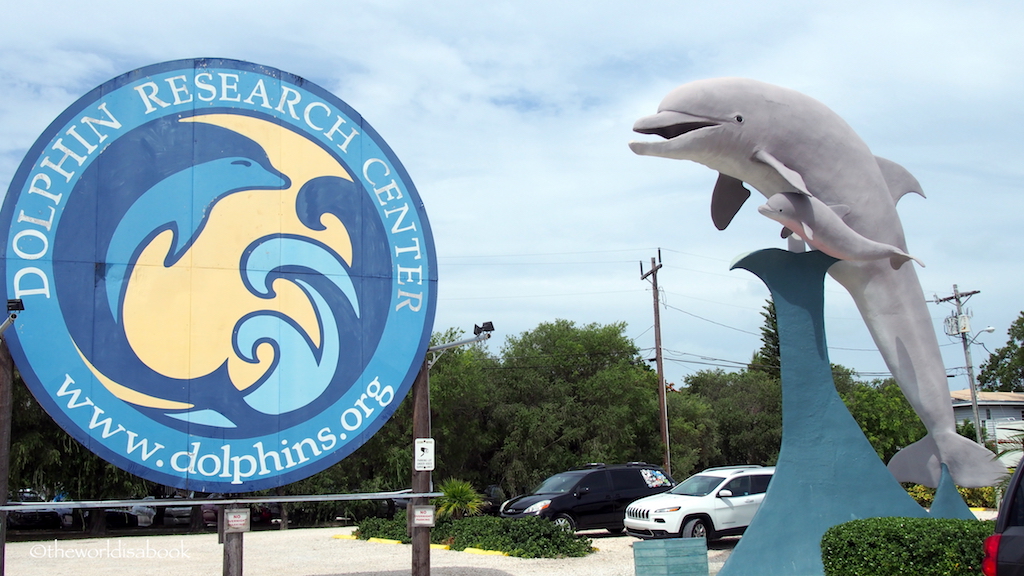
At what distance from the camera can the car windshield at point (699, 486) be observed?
15159mm

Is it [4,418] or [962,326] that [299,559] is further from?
Answer: [962,326]

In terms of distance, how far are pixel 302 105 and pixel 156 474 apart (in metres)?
3.80

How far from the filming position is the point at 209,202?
8367 mm

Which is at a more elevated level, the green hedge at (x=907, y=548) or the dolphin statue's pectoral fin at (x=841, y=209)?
the dolphin statue's pectoral fin at (x=841, y=209)

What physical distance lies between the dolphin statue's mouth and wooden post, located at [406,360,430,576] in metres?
3.82

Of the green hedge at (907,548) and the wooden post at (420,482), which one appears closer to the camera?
the green hedge at (907,548)

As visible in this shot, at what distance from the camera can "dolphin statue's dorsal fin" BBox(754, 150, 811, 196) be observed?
9.99 metres

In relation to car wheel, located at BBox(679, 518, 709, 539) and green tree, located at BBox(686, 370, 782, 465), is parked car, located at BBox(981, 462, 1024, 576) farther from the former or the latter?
green tree, located at BBox(686, 370, 782, 465)

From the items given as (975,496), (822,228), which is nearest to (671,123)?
(822,228)

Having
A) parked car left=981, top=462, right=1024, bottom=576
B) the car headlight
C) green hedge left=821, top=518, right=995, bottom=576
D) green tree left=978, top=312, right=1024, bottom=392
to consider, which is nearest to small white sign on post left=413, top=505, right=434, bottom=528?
green hedge left=821, top=518, right=995, bottom=576

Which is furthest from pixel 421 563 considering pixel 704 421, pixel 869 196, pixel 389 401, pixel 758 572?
pixel 704 421

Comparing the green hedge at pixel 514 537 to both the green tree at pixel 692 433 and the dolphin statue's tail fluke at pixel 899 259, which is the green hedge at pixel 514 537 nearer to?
the dolphin statue's tail fluke at pixel 899 259

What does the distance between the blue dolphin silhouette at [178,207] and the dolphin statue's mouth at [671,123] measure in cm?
428

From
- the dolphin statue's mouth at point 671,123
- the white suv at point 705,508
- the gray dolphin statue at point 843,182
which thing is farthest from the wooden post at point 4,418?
the white suv at point 705,508
